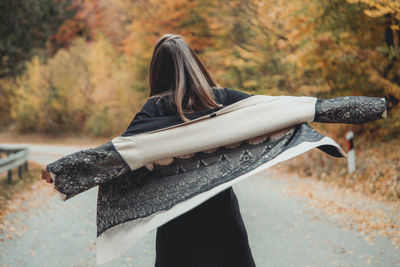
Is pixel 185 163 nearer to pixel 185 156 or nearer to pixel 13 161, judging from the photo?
pixel 185 156

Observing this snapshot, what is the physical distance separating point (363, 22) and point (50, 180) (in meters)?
9.49

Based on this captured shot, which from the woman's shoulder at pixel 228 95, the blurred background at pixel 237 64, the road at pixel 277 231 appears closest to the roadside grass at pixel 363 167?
the blurred background at pixel 237 64

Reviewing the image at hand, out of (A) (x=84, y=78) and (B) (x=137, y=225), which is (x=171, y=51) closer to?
(B) (x=137, y=225)

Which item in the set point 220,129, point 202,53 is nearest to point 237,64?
point 202,53

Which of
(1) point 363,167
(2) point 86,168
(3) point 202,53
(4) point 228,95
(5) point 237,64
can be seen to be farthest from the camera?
(3) point 202,53

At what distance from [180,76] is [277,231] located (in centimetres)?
430

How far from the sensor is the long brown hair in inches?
88.9

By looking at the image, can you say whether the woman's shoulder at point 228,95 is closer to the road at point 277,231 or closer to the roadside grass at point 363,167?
the road at point 277,231

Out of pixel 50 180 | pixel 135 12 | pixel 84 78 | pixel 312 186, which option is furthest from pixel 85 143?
pixel 50 180

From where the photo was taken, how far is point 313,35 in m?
9.59

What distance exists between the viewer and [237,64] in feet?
44.3

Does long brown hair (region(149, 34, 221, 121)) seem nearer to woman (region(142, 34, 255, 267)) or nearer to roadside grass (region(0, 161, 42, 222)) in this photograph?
woman (region(142, 34, 255, 267))

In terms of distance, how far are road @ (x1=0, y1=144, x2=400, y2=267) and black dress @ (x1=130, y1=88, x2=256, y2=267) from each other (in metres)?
2.53

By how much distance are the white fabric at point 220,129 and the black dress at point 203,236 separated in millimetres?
135
